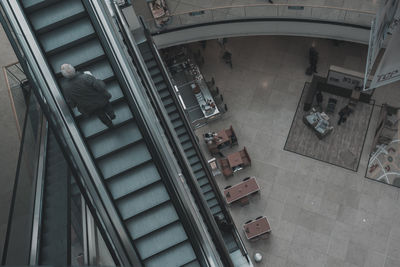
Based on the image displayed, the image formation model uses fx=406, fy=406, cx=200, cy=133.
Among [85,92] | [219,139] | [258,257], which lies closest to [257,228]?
[258,257]

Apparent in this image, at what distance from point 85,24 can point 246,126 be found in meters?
11.1

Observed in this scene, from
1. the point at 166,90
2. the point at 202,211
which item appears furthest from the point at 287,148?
the point at 202,211

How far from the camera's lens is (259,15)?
1639 cm

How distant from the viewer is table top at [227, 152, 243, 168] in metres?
17.2

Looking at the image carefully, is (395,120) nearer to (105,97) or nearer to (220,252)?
(220,252)

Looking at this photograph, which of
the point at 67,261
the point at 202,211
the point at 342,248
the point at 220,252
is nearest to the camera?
the point at 67,261

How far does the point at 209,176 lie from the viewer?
1391 cm

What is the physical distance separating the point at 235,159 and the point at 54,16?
34.8 feet

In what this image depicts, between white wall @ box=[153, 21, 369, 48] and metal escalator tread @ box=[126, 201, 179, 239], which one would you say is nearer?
metal escalator tread @ box=[126, 201, 179, 239]

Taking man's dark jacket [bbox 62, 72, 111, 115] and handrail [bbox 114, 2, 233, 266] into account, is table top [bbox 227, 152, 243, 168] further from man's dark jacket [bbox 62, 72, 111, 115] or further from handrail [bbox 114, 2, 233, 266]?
man's dark jacket [bbox 62, 72, 111, 115]

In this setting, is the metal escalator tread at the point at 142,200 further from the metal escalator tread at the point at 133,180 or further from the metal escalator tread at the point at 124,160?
the metal escalator tread at the point at 124,160

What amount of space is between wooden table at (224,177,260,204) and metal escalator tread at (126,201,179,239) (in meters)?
8.30

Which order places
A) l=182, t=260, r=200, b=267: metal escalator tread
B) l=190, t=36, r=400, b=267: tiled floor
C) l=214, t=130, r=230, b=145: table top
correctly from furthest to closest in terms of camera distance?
l=214, t=130, r=230, b=145: table top → l=190, t=36, r=400, b=267: tiled floor → l=182, t=260, r=200, b=267: metal escalator tread

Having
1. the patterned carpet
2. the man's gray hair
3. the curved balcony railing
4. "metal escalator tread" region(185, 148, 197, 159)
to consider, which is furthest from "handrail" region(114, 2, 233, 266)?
the patterned carpet
